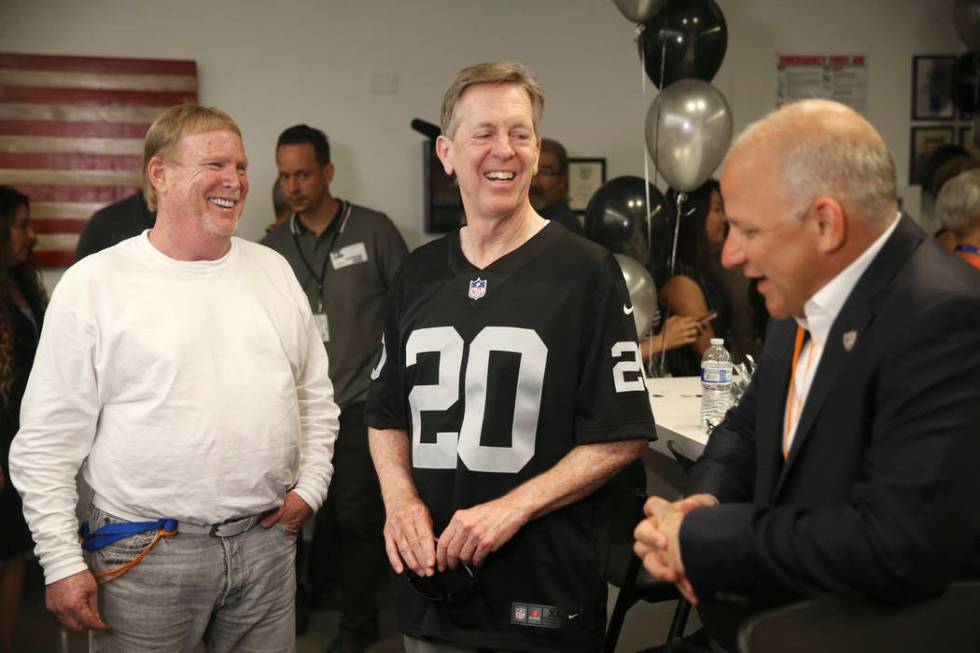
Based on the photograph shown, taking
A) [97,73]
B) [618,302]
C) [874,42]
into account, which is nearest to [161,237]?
[618,302]

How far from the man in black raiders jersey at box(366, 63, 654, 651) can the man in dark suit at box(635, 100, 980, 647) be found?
391mm

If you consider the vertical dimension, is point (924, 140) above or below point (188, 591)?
above

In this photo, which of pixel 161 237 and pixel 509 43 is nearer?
pixel 161 237

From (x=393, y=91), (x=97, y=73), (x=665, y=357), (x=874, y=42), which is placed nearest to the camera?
(x=665, y=357)

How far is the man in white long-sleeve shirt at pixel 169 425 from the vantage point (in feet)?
5.96

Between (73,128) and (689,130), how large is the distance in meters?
3.03

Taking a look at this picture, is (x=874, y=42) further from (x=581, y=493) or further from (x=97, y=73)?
(x=581, y=493)

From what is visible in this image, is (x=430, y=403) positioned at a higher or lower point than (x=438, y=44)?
lower

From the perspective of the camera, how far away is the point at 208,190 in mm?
1918

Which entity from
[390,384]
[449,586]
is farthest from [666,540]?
[390,384]

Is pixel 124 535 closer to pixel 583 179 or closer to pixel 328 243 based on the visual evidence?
pixel 328 243

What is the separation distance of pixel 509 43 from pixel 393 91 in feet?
2.31

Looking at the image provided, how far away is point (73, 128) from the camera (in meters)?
4.66

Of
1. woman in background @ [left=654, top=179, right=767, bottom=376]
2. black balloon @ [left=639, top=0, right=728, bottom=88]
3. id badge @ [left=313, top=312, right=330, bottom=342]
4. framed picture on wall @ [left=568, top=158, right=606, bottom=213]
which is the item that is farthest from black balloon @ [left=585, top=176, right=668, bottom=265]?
framed picture on wall @ [left=568, top=158, right=606, bottom=213]
